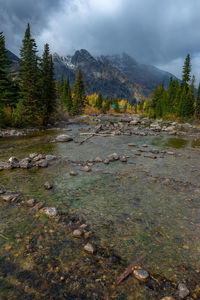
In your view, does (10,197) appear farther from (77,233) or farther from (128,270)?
(128,270)

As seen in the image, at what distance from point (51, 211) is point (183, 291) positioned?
4060 millimetres

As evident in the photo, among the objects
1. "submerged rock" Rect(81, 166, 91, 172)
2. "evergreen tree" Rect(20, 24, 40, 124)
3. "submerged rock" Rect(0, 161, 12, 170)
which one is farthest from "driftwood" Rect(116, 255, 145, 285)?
"evergreen tree" Rect(20, 24, 40, 124)

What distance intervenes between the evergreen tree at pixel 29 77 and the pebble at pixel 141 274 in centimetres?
2616

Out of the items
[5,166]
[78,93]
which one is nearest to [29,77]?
[5,166]

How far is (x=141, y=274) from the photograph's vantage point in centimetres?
344

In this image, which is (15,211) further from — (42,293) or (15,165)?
(15,165)

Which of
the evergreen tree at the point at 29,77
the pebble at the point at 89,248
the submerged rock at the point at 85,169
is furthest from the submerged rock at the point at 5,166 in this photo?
the evergreen tree at the point at 29,77

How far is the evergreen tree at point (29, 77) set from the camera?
26.1 metres

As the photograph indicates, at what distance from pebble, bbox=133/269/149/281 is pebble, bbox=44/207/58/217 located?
2.99 metres

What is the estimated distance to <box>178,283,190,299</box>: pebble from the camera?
305cm

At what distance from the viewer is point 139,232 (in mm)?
4840

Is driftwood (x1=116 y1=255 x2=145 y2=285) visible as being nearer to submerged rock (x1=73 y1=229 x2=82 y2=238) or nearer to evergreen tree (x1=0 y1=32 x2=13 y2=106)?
submerged rock (x1=73 y1=229 x2=82 y2=238)

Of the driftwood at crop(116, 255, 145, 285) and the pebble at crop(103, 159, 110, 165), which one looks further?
the pebble at crop(103, 159, 110, 165)

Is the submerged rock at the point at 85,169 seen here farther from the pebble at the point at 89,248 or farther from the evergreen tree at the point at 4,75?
the evergreen tree at the point at 4,75
